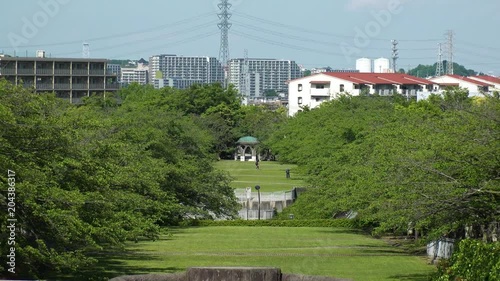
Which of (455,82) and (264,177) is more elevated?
(455,82)

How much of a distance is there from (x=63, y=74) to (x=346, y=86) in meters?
46.8

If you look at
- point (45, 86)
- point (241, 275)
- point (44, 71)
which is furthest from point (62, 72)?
point (241, 275)

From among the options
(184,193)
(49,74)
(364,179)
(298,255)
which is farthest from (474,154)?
(49,74)

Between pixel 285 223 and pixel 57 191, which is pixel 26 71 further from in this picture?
pixel 57 191

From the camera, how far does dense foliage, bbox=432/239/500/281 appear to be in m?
20.0

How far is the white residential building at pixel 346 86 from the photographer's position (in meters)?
155

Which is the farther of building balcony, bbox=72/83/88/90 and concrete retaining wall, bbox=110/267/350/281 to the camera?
building balcony, bbox=72/83/88/90

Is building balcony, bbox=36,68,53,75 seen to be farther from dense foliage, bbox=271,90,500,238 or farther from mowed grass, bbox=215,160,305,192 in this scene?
dense foliage, bbox=271,90,500,238

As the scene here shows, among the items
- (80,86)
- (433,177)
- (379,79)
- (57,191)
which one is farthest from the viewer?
(379,79)

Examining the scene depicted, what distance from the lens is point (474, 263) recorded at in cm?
2111

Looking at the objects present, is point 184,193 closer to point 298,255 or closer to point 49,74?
point 298,255

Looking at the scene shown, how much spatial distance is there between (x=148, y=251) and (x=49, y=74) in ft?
303

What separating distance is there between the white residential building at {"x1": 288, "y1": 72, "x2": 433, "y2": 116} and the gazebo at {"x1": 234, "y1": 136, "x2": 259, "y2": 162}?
16.8m

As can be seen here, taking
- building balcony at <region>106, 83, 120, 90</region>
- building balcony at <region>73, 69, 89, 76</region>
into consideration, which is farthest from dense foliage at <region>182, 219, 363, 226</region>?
building balcony at <region>106, 83, 120, 90</region>
